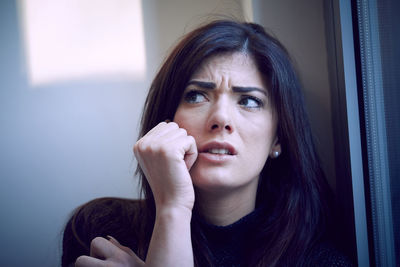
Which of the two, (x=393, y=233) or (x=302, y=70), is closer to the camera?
(x=393, y=233)

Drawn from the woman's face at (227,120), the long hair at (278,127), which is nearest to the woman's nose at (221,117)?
the woman's face at (227,120)

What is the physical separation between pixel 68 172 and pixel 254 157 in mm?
1100

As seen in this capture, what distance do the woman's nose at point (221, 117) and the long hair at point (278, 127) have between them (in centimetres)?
16

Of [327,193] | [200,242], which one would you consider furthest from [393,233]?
[200,242]

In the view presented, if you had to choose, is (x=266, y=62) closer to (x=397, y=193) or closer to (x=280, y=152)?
(x=280, y=152)

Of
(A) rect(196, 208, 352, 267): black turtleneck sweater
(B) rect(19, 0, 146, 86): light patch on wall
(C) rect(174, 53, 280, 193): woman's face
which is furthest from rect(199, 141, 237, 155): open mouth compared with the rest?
(B) rect(19, 0, 146, 86): light patch on wall

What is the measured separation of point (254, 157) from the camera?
92 centimetres

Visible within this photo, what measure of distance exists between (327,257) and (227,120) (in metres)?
0.56

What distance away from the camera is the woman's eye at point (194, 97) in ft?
3.12

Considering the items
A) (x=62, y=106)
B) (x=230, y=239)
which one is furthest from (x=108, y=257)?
(x=62, y=106)

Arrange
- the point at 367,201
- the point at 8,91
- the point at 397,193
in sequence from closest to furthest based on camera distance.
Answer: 1. the point at 397,193
2. the point at 367,201
3. the point at 8,91

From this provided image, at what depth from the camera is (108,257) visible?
846mm

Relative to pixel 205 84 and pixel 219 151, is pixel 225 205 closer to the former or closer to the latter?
pixel 219 151

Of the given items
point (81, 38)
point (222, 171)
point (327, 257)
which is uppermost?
point (81, 38)
